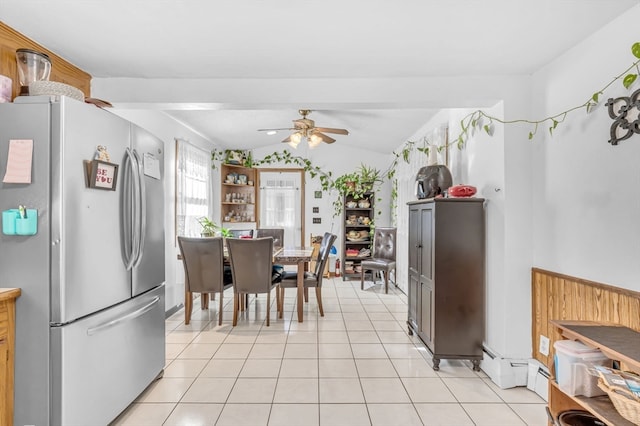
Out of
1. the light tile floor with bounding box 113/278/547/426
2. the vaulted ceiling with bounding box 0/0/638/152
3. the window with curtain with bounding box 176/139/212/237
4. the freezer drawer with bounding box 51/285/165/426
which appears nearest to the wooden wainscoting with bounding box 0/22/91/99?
the vaulted ceiling with bounding box 0/0/638/152

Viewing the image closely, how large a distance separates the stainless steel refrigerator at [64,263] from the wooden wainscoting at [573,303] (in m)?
2.43

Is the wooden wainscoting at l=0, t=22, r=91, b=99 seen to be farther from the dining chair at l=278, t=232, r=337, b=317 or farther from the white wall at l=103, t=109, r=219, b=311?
the dining chair at l=278, t=232, r=337, b=317

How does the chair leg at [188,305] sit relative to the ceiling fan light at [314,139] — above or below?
below

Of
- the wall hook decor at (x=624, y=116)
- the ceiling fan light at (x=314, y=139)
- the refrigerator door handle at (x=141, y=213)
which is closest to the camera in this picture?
the wall hook decor at (x=624, y=116)

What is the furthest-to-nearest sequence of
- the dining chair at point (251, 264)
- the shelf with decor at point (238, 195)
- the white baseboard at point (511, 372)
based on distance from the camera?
the shelf with decor at point (238, 195), the dining chair at point (251, 264), the white baseboard at point (511, 372)

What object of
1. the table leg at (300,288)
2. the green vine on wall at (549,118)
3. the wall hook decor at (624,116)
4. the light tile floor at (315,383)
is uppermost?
the green vine on wall at (549,118)

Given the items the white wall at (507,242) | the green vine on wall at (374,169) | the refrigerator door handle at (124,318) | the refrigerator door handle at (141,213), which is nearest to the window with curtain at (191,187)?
the green vine on wall at (374,169)

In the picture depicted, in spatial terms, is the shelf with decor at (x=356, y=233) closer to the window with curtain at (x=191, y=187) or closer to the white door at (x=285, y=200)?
the white door at (x=285, y=200)

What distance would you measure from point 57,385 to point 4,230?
2.58 feet

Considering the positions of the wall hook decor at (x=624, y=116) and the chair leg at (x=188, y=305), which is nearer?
the wall hook decor at (x=624, y=116)

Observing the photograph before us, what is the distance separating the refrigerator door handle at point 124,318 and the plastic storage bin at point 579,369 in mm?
2413

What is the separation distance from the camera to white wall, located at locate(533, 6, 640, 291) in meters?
1.77

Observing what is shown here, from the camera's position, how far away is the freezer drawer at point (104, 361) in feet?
5.42

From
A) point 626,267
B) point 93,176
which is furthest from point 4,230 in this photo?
point 626,267
